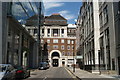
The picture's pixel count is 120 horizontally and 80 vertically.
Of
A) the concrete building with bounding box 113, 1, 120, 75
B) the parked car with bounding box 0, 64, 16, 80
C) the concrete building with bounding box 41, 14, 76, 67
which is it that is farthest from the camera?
the concrete building with bounding box 41, 14, 76, 67

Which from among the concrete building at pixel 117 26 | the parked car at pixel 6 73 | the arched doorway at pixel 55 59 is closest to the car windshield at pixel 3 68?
the parked car at pixel 6 73

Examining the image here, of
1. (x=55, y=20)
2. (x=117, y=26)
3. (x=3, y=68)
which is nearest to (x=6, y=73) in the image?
(x=3, y=68)

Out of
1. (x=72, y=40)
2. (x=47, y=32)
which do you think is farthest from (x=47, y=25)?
(x=72, y=40)

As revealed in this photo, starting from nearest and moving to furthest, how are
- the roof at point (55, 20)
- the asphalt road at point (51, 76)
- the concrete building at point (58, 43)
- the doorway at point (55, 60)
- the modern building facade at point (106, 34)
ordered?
the asphalt road at point (51, 76) → the modern building facade at point (106, 34) → the concrete building at point (58, 43) → the doorway at point (55, 60) → the roof at point (55, 20)

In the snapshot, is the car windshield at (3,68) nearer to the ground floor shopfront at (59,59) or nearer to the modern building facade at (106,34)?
the modern building facade at (106,34)

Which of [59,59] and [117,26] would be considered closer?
[117,26]

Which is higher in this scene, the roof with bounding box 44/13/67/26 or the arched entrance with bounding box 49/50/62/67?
the roof with bounding box 44/13/67/26

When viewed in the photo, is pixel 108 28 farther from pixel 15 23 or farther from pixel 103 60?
pixel 15 23

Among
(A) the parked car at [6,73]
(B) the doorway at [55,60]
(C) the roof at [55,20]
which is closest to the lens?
(A) the parked car at [6,73]

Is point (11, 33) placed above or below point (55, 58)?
above

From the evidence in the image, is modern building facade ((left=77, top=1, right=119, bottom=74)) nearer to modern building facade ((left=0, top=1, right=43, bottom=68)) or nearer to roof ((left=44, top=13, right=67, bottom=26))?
modern building facade ((left=0, top=1, right=43, bottom=68))

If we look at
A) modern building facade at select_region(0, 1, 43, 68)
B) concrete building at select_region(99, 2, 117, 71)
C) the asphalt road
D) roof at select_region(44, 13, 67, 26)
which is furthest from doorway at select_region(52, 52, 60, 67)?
concrete building at select_region(99, 2, 117, 71)

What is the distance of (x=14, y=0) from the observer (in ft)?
101

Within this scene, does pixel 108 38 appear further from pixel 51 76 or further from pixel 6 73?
pixel 6 73
